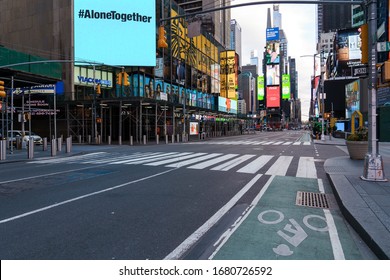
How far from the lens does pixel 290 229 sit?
5.38 meters

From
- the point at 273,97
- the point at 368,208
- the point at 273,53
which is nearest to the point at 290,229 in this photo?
the point at 368,208

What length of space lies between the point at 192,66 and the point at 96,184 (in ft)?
177

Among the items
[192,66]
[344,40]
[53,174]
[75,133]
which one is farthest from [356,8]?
[53,174]

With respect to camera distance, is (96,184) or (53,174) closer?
(96,184)

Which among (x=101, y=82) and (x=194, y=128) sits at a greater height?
(x=101, y=82)

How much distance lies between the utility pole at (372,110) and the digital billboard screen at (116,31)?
38.2 meters

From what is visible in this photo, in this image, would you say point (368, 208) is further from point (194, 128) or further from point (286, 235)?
point (194, 128)

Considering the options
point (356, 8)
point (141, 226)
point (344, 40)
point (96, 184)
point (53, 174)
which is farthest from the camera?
point (356, 8)

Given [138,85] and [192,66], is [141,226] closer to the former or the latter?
[138,85]

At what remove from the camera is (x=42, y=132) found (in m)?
46.0

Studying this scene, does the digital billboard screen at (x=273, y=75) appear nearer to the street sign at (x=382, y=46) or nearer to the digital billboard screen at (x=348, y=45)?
the digital billboard screen at (x=348, y=45)

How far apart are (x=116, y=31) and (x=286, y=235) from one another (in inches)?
1770

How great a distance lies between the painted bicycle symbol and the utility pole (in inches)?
163

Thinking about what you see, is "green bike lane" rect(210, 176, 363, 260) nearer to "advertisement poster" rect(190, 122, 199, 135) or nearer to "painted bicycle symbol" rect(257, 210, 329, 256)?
"painted bicycle symbol" rect(257, 210, 329, 256)
